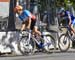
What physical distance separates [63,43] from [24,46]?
184cm

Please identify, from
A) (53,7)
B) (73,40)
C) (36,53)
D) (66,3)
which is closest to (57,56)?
(36,53)

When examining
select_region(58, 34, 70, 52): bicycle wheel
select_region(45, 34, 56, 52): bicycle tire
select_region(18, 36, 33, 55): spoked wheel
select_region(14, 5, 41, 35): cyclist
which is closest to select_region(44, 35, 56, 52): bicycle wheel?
select_region(45, 34, 56, 52): bicycle tire

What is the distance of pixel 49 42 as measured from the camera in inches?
622

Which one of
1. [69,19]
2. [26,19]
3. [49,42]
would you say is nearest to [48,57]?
[49,42]

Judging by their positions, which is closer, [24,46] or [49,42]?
[24,46]

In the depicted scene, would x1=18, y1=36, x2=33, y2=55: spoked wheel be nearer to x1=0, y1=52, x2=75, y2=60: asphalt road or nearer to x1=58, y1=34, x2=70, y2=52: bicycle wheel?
x1=0, y1=52, x2=75, y2=60: asphalt road

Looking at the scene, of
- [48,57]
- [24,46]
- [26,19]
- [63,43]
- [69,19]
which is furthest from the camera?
[69,19]

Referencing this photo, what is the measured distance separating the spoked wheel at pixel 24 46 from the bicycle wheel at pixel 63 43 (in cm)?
147

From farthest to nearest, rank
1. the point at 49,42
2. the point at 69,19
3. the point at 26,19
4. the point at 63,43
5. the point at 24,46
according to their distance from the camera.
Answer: the point at 69,19 → the point at 63,43 → the point at 49,42 → the point at 24,46 → the point at 26,19

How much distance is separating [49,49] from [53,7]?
2982 mm

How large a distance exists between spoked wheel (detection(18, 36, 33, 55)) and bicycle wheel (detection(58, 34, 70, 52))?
1.47m

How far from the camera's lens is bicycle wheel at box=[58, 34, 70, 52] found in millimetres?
16062

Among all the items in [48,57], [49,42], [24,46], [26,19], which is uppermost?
Result: [26,19]

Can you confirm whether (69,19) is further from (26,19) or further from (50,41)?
(26,19)
